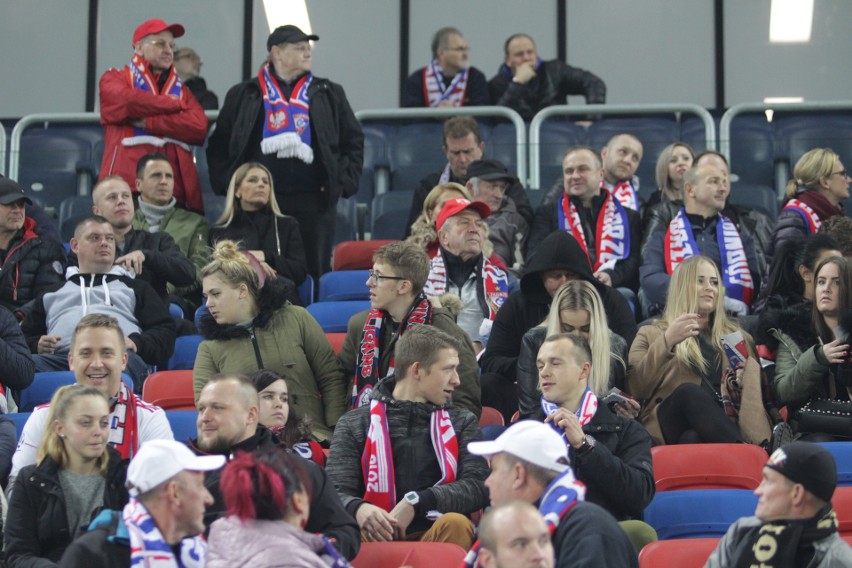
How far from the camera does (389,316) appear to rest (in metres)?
7.61

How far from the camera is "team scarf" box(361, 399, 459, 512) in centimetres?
629

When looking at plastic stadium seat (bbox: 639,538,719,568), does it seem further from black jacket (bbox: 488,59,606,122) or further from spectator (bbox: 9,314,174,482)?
black jacket (bbox: 488,59,606,122)

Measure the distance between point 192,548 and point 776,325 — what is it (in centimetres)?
371

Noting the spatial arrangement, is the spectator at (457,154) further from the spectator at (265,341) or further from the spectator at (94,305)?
the spectator at (265,341)

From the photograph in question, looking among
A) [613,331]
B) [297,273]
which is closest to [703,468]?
[613,331]

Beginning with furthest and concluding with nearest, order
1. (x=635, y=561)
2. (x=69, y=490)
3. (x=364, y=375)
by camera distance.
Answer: (x=364, y=375) → (x=69, y=490) → (x=635, y=561)

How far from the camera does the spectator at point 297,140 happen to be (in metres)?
10.1

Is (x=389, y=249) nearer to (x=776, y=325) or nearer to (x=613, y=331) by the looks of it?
(x=613, y=331)

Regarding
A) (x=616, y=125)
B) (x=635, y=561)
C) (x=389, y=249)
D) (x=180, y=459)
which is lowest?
(x=635, y=561)

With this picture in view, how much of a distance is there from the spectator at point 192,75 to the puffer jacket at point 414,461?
654 cm

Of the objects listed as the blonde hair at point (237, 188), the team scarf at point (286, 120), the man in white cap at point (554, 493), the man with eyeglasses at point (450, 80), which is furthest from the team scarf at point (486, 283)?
the man with eyeglasses at point (450, 80)

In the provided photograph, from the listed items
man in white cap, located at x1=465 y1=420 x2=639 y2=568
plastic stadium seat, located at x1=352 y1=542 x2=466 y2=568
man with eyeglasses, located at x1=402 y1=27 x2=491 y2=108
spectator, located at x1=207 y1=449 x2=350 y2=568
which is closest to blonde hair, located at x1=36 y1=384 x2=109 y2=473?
plastic stadium seat, located at x1=352 y1=542 x2=466 y2=568

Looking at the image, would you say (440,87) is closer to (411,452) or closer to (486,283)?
(486,283)

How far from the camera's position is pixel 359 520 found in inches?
240
